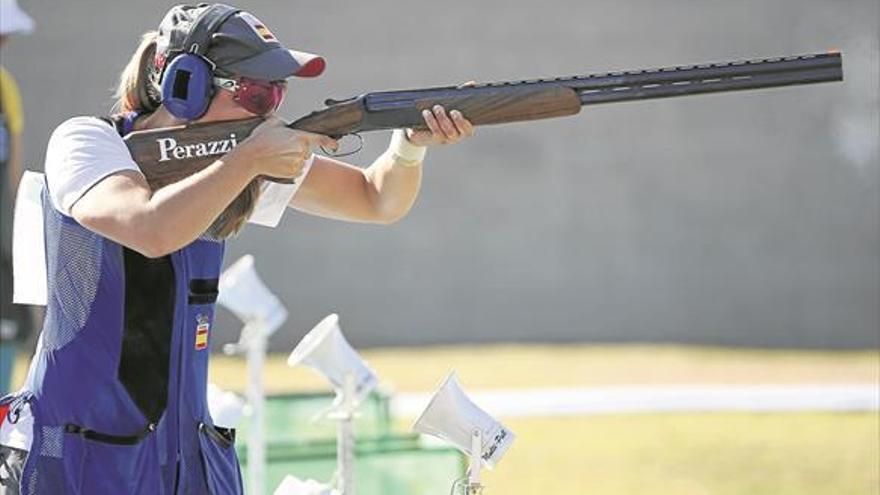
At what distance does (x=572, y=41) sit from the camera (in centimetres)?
1553

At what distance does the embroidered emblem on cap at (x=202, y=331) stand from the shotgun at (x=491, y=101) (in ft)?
0.99

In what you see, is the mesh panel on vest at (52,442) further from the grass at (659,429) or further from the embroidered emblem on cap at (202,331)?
the grass at (659,429)

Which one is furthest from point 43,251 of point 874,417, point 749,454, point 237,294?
point 874,417

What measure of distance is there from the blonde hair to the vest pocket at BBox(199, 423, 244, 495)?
43 centimetres

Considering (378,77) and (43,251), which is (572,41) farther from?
(43,251)

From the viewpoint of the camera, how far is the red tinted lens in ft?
12.5

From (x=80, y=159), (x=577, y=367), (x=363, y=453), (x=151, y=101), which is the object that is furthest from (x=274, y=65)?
(x=577, y=367)

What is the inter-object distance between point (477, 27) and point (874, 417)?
6.04 m

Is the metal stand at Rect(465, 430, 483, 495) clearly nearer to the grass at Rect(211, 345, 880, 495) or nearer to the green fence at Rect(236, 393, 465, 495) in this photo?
the green fence at Rect(236, 393, 465, 495)

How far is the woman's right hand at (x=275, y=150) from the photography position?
3609 millimetres

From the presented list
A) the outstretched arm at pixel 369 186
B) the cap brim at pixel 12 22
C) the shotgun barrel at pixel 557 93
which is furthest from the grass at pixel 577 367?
the shotgun barrel at pixel 557 93

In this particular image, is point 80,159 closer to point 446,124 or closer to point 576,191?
point 446,124

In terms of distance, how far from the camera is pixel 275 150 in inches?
144

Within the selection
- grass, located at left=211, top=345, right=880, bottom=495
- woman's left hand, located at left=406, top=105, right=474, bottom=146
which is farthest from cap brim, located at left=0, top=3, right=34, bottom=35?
woman's left hand, located at left=406, top=105, right=474, bottom=146
